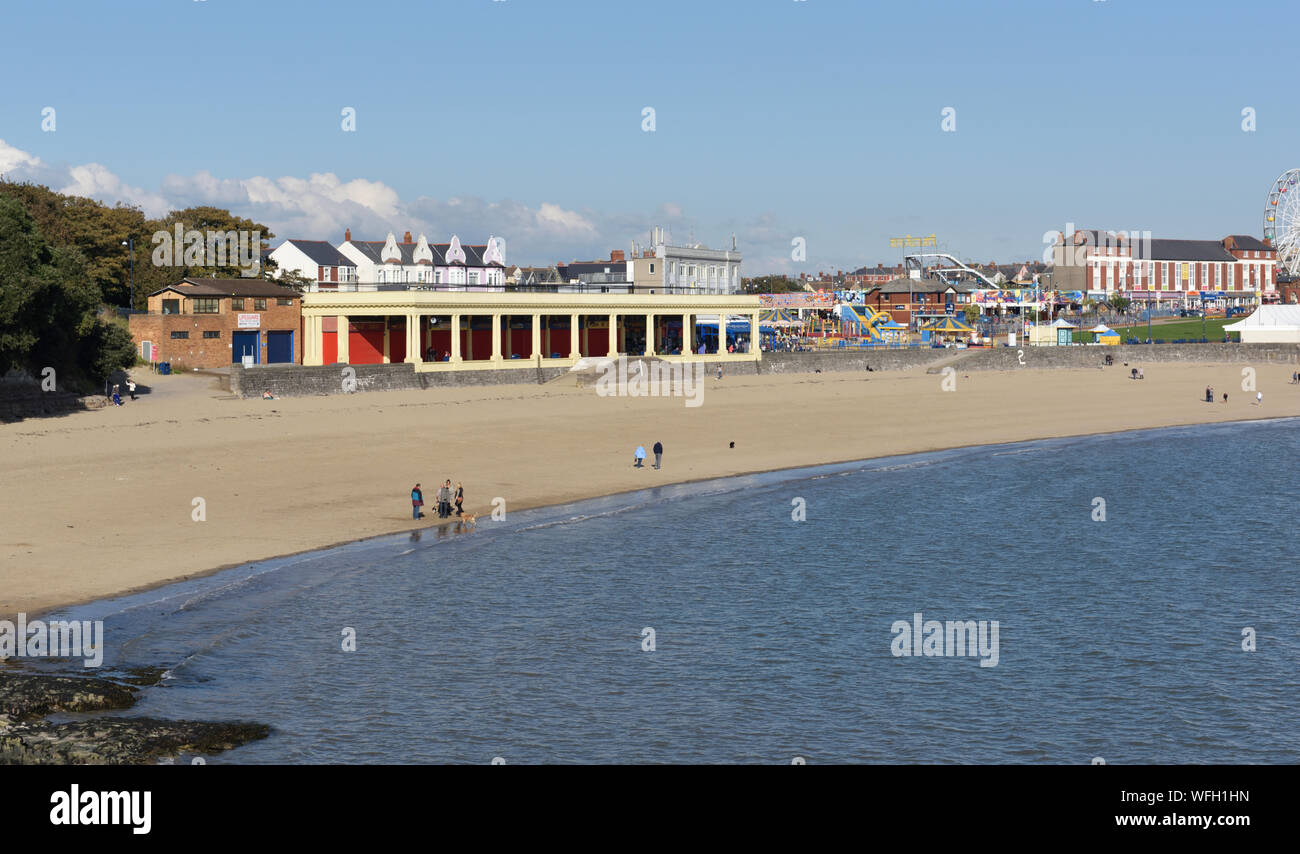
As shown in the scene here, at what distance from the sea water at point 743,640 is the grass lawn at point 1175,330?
111 m

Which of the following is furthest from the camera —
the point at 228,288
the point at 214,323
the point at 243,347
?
the point at 243,347

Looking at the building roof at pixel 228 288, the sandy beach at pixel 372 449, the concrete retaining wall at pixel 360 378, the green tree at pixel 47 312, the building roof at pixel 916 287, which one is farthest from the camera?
the building roof at pixel 916 287

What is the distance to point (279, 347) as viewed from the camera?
242 feet

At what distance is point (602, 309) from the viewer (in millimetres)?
84375

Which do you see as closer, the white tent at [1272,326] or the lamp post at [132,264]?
the lamp post at [132,264]

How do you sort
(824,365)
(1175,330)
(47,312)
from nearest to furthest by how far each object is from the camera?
(47,312) < (824,365) < (1175,330)

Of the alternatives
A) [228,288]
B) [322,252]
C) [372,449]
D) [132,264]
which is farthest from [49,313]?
[322,252]

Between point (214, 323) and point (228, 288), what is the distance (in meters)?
2.84

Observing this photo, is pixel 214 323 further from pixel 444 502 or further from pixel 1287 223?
pixel 1287 223

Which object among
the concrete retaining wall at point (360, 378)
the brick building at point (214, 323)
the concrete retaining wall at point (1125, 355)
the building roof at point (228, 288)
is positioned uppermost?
the building roof at point (228, 288)

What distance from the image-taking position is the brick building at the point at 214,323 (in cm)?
6894

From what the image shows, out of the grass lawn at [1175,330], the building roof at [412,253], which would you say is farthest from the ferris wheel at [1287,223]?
the building roof at [412,253]

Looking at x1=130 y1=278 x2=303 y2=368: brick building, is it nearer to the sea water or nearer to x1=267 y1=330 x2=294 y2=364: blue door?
x1=267 y1=330 x2=294 y2=364: blue door

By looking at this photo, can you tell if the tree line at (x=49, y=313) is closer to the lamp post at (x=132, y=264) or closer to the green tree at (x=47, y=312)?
the green tree at (x=47, y=312)
